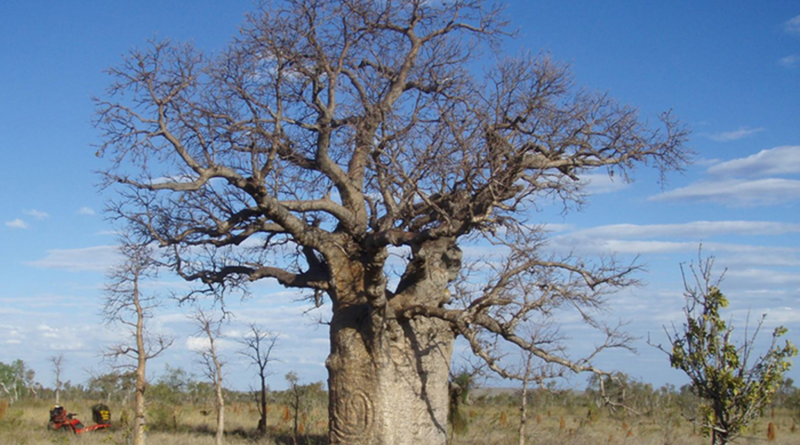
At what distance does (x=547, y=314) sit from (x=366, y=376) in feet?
7.55

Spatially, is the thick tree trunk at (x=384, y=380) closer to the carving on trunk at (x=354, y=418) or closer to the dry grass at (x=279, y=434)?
the carving on trunk at (x=354, y=418)

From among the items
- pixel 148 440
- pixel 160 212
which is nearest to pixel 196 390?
pixel 148 440

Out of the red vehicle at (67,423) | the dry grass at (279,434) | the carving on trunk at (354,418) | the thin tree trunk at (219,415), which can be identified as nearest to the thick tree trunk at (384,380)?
the carving on trunk at (354,418)

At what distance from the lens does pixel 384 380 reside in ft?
30.3

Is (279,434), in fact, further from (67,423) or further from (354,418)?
(354,418)

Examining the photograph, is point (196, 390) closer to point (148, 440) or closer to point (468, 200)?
point (148, 440)

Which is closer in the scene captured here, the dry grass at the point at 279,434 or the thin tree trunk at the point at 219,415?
the thin tree trunk at the point at 219,415

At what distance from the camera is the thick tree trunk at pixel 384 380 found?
9203 mm

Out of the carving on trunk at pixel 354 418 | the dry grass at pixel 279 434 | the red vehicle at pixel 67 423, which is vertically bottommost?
the dry grass at pixel 279 434

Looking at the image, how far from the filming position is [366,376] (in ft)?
30.5

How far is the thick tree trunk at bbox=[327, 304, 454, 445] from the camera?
9.20 meters

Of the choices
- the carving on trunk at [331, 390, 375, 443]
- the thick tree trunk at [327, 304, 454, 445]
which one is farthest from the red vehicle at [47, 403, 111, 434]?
the thick tree trunk at [327, 304, 454, 445]

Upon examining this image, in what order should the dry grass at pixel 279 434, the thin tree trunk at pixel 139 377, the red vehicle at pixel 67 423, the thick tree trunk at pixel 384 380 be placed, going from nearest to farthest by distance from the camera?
the thick tree trunk at pixel 384 380 → the thin tree trunk at pixel 139 377 → the dry grass at pixel 279 434 → the red vehicle at pixel 67 423

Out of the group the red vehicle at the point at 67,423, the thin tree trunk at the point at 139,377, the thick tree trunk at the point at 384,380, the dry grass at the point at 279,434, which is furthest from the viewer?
the red vehicle at the point at 67,423
